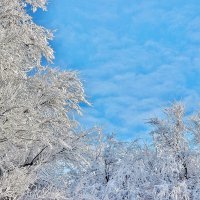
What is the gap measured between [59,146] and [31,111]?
3575mm

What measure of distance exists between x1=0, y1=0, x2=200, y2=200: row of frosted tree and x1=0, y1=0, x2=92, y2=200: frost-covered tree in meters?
0.02

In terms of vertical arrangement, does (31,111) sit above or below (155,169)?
below

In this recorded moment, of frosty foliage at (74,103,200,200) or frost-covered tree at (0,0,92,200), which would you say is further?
frosty foliage at (74,103,200,200)

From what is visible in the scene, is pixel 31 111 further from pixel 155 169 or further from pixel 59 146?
pixel 155 169

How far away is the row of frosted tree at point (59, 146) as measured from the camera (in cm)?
965

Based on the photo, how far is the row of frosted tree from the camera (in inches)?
380

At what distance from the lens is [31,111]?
9.35m

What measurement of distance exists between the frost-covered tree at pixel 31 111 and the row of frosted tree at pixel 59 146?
2 centimetres

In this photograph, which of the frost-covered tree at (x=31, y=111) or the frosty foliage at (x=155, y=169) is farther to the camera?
the frosty foliage at (x=155, y=169)

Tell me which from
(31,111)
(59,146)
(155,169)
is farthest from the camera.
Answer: (155,169)

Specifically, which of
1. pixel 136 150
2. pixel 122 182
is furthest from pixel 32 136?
pixel 136 150

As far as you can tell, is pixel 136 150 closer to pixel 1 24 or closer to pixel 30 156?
pixel 30 156

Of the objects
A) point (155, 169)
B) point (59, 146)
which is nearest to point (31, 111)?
point (59, 146)

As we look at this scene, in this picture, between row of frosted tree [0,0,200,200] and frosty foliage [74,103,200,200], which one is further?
frosty foliage [74,103,200,200]
